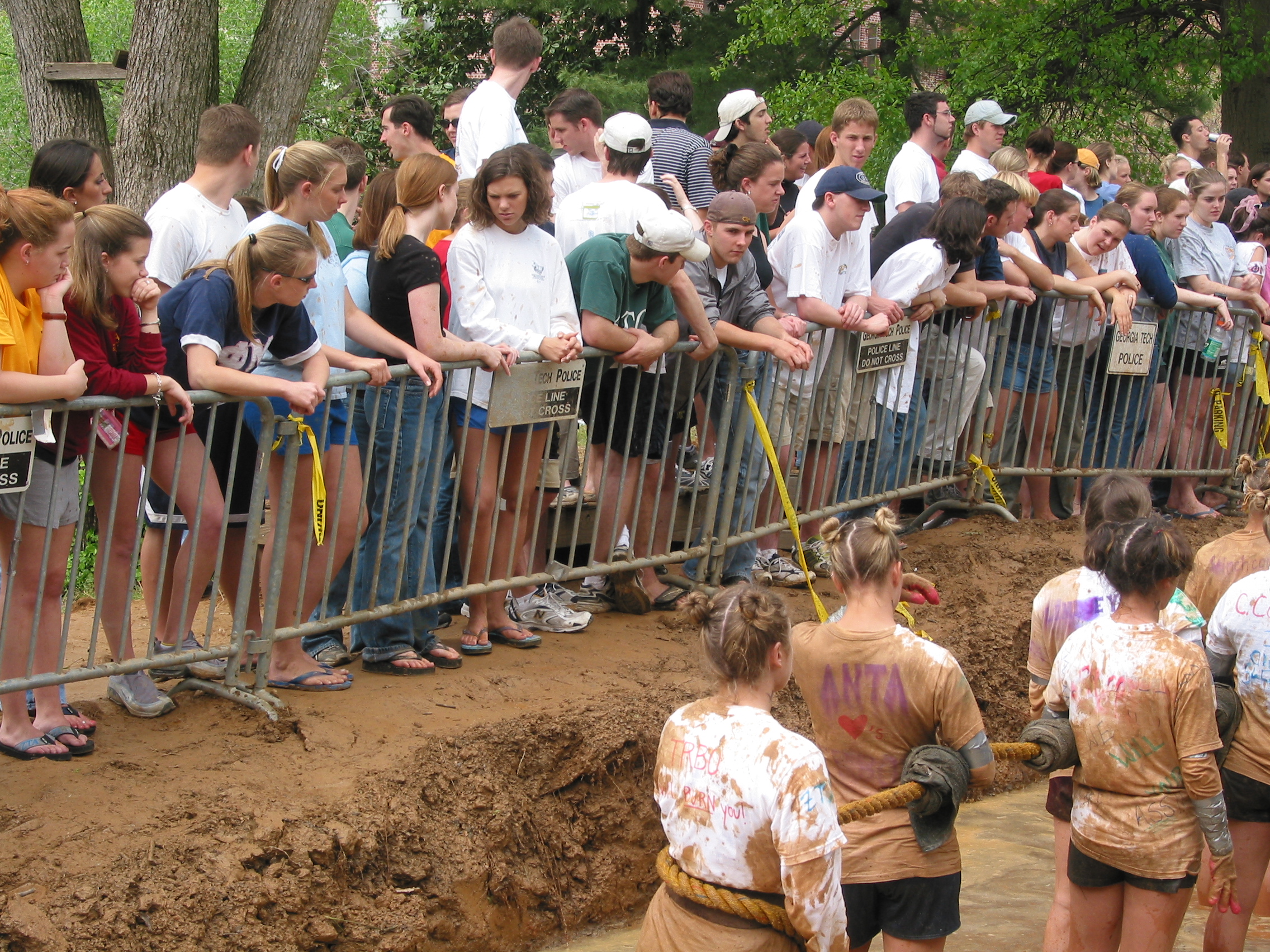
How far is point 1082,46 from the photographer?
1472 cm

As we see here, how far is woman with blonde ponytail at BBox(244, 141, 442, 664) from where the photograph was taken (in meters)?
5.26

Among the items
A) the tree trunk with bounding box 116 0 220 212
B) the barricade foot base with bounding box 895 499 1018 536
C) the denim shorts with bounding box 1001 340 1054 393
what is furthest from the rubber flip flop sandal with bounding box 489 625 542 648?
the tree trunk with bounding box 116 0 220 212

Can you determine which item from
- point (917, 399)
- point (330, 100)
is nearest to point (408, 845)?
point (917, 399)

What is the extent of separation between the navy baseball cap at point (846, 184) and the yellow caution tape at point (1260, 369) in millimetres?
4429

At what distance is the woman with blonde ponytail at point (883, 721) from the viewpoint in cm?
358

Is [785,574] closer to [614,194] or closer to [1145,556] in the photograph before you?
[614,194]

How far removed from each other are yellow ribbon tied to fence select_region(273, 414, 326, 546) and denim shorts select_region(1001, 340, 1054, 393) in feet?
16.8

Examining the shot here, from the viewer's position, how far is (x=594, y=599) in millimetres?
6922

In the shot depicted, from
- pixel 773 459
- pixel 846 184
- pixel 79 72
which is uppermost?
pixel 79 72

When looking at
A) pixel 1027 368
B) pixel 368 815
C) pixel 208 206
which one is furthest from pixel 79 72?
pixel 368 815

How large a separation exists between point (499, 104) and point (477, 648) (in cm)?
333

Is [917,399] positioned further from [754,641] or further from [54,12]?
[54,12]

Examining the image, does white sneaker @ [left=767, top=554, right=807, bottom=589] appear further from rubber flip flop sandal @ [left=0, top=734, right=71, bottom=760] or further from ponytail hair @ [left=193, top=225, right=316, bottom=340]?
rubber flip flop sandal @ [left=0, top=734, right=71, bottom=760]

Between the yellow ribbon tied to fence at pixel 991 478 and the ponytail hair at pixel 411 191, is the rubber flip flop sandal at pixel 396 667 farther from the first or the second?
the yellow ribbon tied to fence at pixel 991 478
